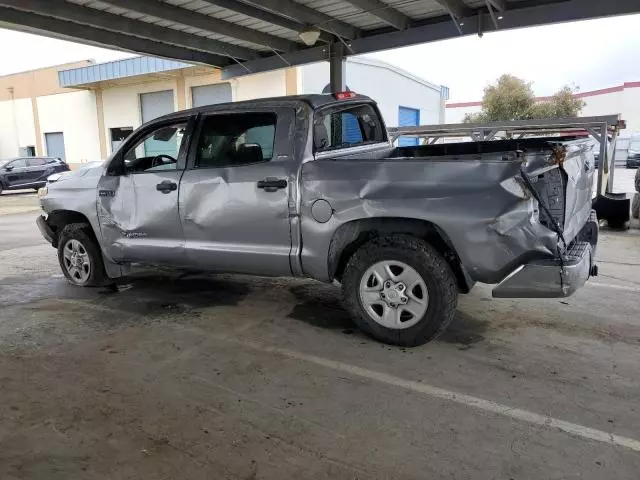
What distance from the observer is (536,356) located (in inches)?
156

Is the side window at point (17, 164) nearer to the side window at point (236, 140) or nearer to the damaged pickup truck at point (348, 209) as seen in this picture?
the damaged pickup truck at point (348, 209)

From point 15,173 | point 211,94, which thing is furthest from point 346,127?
point 15,173

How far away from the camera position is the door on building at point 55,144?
28.4m

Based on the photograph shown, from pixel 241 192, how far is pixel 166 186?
886 millimetres

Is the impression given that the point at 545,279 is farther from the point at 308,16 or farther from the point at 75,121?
the point at 75,121

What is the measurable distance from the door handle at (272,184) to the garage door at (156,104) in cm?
1997

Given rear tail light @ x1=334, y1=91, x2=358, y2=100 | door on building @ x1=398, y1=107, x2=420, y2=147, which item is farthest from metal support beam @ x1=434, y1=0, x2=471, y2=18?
door on building @ x1=398, y1=107, x2=420, y2=147

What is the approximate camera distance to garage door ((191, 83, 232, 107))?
819 inches

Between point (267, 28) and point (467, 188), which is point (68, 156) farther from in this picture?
point (467, 188)

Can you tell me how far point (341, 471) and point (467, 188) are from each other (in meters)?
2.04

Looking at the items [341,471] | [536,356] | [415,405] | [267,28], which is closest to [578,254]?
[536,356]

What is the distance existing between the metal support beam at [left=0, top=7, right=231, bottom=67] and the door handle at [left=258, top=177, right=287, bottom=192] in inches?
241

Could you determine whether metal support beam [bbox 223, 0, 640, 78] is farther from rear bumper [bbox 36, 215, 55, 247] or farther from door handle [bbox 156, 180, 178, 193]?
rear bumper [bbox 36, 215, 55, 247]

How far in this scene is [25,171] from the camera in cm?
2091
